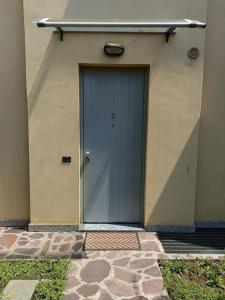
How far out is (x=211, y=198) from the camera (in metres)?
5.10

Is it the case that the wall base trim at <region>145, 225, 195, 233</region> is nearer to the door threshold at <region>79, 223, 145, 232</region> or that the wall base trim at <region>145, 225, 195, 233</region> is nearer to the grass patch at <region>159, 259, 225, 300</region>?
the door threshold at <region>79, 223, 145, 232</region>

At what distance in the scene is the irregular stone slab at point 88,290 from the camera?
130 inches

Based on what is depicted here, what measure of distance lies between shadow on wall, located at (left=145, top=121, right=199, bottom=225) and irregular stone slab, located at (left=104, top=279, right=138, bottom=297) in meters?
1.56

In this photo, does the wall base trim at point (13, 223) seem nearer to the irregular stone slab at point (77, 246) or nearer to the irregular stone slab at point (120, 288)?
the irregular stone slab at point (77, 246)

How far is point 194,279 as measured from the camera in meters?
3.59

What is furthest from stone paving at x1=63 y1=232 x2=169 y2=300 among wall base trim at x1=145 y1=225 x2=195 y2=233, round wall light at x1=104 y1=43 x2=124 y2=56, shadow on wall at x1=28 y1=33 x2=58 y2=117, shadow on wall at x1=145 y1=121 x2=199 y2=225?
round wall light at x1=104 y1=43 x2=124 y2=56

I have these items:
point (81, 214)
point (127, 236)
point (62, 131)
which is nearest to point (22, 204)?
point (81, 214)

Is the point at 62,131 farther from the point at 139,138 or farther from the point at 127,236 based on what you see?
the point at 127,236

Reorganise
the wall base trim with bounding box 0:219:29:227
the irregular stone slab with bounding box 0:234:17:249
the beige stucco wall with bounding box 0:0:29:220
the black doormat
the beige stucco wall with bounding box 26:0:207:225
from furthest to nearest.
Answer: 1. the wall base trim with bounding box 0:219:29:227
2. the beige stucco wall with bounding box 0:0:29:220
3. the beige stucco wall with bounding box 26:0:207:225
4. the irregular stone slab with bounding box 0:234:17:249
5. the black doormat

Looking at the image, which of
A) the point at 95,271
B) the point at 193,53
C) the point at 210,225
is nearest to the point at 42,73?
the point at 193,53

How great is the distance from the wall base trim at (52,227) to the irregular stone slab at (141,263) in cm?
132

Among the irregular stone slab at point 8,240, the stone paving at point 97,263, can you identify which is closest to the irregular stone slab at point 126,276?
the stone paving at point 97,263

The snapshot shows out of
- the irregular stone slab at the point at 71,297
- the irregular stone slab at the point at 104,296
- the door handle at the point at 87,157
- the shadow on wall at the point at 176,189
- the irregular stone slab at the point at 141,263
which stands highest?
the door handle at the point at 87,157

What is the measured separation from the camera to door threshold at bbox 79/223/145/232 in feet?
16.1
